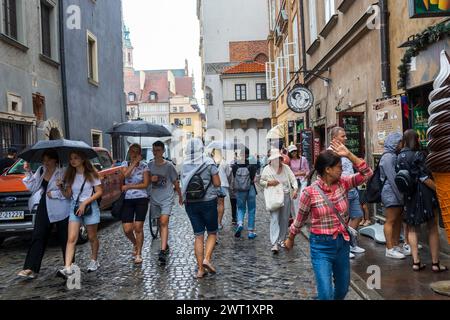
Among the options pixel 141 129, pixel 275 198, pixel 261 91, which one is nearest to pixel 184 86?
pixel 261 91

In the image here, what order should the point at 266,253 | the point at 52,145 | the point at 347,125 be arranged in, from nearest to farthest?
the point at 52,145 → the point at 266,253 → the point at 347,125

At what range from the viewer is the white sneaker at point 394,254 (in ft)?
22.5

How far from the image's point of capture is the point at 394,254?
6875 millimetres

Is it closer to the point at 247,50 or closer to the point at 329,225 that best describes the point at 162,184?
the point at 329,225

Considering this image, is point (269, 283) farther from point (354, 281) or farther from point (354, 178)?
point (354, 178)

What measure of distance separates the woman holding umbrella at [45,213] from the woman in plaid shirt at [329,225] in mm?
3459

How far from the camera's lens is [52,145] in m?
6.49

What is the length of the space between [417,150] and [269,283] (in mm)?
2444

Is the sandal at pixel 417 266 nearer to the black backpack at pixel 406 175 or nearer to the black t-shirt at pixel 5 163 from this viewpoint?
the black backpack at pixel 406 175

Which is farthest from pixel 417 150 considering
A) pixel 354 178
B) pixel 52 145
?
pixel 52 145

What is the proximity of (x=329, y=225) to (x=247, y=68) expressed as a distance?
4102 centimetres

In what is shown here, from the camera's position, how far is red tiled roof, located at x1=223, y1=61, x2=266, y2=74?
143ft

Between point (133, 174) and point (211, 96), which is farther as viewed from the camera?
point (211, 96)

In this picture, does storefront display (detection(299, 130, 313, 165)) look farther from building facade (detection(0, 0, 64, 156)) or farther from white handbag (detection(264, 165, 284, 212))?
white handbag (detection(264, 165, 284, 212))
